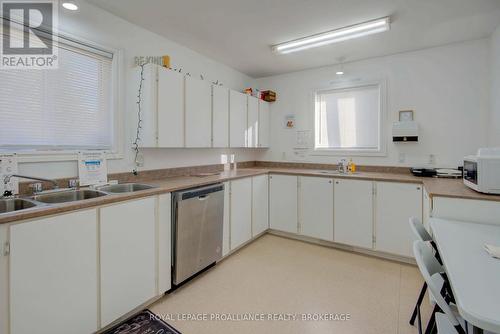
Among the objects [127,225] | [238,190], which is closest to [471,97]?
[238,190]

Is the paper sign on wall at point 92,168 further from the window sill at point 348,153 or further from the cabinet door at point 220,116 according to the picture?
the window sill at point 348,153

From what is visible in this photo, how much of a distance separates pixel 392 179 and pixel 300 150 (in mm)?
1580

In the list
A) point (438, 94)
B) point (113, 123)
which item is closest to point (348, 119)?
point (438, 94)

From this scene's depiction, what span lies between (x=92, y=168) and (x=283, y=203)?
2421mm

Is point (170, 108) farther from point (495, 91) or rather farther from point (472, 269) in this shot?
point (495, 91)

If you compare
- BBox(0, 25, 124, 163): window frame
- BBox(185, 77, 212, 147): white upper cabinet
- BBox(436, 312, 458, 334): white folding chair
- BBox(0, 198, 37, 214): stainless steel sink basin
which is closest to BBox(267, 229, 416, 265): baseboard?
BBox(185, 77, 212, 147): white upper cabinet

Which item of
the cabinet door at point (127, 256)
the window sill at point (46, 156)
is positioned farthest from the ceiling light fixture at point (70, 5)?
the cabinet door at point (127, 256)

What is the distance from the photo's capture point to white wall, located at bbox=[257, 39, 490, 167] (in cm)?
292

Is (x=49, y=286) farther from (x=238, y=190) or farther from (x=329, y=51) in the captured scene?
(x=329, y=51)

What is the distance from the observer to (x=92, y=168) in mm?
2197

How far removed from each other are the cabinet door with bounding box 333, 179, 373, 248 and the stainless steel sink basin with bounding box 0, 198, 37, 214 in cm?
300

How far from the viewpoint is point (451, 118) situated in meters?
3.06

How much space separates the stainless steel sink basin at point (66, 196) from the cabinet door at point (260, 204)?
74.7 inches

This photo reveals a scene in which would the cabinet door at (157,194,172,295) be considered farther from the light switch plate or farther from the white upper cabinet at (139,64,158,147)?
the light switch plate
